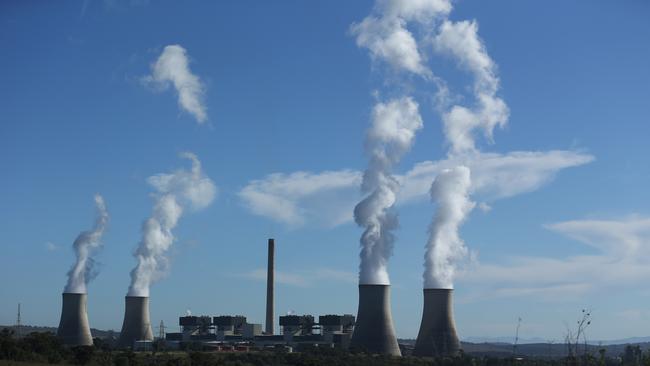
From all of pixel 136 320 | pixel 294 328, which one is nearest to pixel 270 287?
pixel 294 328

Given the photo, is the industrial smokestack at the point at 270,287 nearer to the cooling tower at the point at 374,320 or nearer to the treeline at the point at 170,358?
the treeline at the point at 170,358

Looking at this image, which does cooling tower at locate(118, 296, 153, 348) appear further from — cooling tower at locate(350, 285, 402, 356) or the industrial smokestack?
cooling tower at locate(350, 285, 402, 356)

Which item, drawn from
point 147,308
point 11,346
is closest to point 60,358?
point 11,346

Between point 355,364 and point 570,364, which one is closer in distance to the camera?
point 570,364

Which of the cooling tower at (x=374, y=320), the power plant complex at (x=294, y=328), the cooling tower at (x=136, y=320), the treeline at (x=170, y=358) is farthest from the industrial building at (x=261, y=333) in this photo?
Answer: the cooling tower at (x=374, y=320)

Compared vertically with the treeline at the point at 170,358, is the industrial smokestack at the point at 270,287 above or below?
above

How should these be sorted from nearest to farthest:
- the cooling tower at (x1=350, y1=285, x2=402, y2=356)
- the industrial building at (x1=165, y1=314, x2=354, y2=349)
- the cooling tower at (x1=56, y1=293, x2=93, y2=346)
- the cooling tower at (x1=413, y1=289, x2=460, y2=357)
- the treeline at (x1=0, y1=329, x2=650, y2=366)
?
the treeline at (x1=0, y1=329, x2=650, y2=366)
the cooling tower at (x1=350, y1=285, x2=402, y2=356)
the cooling tower at (x1=413, y1=289, x2=460, y2=357)
the cooling tower at (x1=56, y1=293, x2=93, y2=346)
the industrial building at (x1=165, y1=314, x2=354, y2=349)

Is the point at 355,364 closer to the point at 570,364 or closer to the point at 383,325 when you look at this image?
the point at 383,325

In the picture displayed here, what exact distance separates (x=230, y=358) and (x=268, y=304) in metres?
24.8

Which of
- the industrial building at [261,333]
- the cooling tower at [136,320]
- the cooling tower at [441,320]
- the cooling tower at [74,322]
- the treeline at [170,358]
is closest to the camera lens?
the treeline at [170,358]

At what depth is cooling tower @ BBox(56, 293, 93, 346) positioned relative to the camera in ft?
229

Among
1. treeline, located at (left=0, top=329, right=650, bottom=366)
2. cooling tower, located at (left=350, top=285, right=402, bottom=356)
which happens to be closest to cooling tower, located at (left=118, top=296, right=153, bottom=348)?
treeline, located at (left=0, top=329, right=650, bottom=366)

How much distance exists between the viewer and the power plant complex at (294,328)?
59125 mm

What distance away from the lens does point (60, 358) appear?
148 feet
